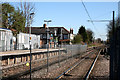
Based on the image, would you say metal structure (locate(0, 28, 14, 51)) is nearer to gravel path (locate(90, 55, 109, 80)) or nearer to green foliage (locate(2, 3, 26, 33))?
green foliage (locate(2, 3, 26, 33))

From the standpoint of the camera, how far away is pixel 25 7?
132ft

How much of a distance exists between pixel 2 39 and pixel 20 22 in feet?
45.5

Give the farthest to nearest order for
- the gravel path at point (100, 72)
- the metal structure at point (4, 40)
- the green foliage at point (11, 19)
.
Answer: the green foliage at point (11, 19) → the metal structure at point (4, 40) → the gravel path at point (100, 72)

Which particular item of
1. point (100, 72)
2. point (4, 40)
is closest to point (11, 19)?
point (4, 40)

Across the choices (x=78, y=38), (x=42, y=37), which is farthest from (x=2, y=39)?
(x=42, y=37)

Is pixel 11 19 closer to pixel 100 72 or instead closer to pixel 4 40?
pixel 4 40

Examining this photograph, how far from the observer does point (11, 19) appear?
33844 mm

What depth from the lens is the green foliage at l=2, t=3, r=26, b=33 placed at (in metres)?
32.7

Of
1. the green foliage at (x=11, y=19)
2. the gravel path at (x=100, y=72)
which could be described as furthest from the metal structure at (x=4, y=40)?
the gravel path at (x=100, y=72)

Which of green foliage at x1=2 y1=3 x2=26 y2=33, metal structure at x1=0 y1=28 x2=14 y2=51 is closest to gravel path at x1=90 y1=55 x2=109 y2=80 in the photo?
metal structure at x1=0 y1=28 x2=14 y2=51

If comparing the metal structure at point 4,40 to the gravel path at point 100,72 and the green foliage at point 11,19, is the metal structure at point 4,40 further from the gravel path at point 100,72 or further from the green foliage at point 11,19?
the gravel path at point 100,72

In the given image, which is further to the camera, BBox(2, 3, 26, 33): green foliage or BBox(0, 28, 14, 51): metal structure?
BBox(2, 3, 26, 33): green foliage

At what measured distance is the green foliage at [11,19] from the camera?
32688 millimetres

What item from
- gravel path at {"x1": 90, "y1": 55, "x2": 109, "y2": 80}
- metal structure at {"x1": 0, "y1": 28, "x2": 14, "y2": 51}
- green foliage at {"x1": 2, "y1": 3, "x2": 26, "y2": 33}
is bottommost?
gravel path at {"x1": 90, "y1": 55, "x2": 109, "y2": 80}
